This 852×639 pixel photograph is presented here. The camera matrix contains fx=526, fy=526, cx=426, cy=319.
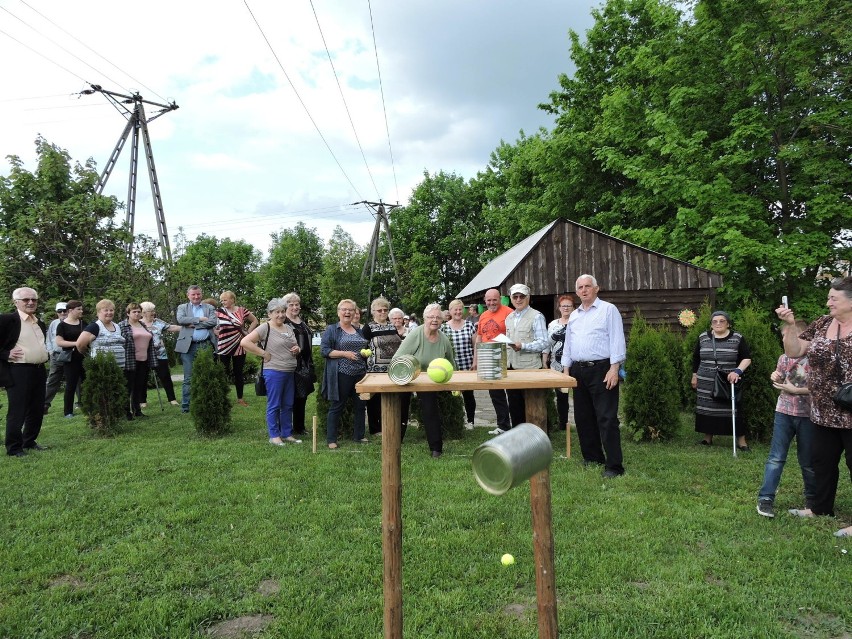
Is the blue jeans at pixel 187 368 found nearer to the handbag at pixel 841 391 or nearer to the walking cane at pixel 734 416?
the walking cane at pixel 734 416

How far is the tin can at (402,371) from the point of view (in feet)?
8.00

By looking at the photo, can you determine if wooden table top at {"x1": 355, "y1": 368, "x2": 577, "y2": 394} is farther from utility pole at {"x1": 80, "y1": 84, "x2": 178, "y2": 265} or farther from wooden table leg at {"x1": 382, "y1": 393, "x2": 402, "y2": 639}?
utility pole at {"x1": 80, "y1": 84, "x2": 178, "y2": 265}

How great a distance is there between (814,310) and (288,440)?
15.2m

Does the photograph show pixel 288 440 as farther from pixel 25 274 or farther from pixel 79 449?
pixel 25 274

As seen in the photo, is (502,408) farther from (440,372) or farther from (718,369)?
(440,372)

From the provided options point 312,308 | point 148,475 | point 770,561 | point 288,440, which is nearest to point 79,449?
point 148,475

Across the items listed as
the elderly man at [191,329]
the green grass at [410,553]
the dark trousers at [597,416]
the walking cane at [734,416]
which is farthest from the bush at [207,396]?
the walking cane at [734,416]

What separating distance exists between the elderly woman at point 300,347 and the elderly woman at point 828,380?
5587 millimetres

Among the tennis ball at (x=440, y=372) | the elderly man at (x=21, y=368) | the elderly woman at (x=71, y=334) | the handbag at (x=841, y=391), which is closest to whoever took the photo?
the tennis ball at (x=440, y=372)

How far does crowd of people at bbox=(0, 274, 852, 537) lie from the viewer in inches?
161

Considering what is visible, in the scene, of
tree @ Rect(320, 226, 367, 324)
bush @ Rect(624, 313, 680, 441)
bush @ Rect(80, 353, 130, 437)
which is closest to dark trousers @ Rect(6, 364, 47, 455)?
bush @ Rect(80, 353, 130, 437)

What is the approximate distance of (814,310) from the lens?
14922mm

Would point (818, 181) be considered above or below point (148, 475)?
above

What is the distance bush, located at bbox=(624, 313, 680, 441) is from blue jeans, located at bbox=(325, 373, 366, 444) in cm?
360
